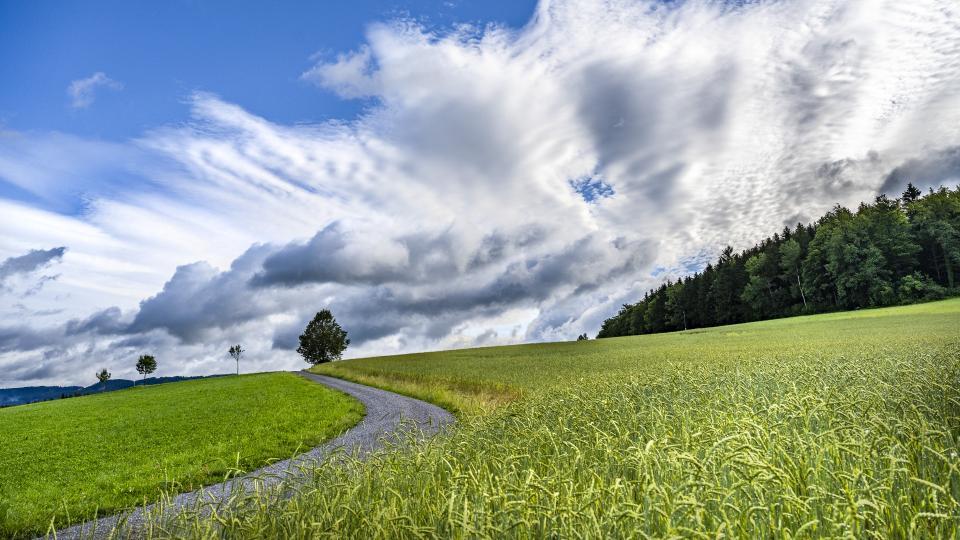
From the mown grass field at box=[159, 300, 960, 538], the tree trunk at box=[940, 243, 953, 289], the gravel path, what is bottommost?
the gravel path

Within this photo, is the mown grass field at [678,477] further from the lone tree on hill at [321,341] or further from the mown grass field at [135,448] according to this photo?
the lone tree on hill at [321,341]

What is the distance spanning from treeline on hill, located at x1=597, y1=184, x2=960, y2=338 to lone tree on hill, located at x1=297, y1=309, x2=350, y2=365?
90.8m

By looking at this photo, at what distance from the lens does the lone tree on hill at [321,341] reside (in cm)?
12681

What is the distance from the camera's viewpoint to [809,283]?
99000 mm

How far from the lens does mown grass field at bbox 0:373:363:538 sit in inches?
453

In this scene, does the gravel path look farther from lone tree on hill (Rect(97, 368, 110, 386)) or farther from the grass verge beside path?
lone tree on hill (Rect(97, 368, 110, 386))

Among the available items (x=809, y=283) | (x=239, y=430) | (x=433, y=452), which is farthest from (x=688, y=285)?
(x=433, y=452)

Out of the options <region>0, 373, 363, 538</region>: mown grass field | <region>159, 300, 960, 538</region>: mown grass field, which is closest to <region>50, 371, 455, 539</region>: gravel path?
<region>0, 373, 363, 538</region>: mown grass field

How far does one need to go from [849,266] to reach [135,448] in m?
108

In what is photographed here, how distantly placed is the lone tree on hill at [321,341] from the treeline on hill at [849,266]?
90.8 meters

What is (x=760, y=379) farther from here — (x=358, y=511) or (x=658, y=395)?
(x=358, y=511)

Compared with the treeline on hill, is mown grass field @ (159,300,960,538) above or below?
below

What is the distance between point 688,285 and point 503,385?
4793 inches

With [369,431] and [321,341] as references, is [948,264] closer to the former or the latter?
[369,431]
